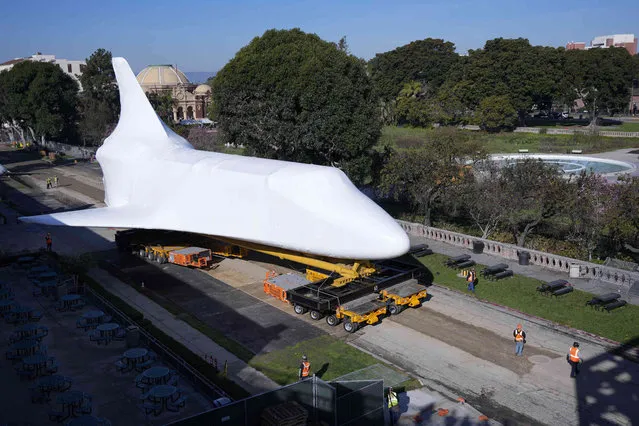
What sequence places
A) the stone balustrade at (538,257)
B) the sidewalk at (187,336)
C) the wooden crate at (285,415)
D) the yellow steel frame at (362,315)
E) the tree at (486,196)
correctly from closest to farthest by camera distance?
the wooden crate at (285,415) → the sidewalk at (187,336) → the yellow steel frame at (362,315) → the stone balustrade at (538,257) → the tree at (486,196)

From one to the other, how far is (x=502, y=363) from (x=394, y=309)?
18.4ft

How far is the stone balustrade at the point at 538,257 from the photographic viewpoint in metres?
28.5

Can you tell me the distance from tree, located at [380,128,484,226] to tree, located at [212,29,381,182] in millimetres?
3297

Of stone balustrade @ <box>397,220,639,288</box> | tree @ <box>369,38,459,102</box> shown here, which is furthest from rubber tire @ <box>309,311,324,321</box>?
tree @ <box>369,38,459,102</box>

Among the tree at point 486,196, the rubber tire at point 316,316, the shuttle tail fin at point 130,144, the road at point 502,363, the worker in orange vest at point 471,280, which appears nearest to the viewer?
the road at point 502,363

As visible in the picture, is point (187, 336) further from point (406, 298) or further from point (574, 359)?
point (574, 359)

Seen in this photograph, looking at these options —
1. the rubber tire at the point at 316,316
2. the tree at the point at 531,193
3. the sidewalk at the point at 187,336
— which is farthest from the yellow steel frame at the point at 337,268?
the tree at the point at 531,193

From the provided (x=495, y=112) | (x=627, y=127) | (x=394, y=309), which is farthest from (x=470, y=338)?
(x=627, y=127)

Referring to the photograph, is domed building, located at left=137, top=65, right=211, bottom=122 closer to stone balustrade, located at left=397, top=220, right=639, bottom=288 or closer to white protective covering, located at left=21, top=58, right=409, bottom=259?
Result: white protective covering, located at left=21, top=58, right=409, bottom=259

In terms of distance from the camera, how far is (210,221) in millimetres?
28516

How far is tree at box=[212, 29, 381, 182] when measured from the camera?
41000 millimetres

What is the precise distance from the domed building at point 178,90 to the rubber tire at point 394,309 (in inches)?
4718

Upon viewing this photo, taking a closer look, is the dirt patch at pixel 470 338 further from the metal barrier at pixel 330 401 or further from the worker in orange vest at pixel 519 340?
the metal barrier at pixel 330 401

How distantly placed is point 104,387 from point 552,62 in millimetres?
104784
